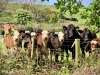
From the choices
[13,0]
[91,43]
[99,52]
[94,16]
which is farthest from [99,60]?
[13,0]

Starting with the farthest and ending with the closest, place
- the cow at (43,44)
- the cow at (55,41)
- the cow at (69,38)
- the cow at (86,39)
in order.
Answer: the cow at (69,38), the cow at (86,39), the cow at (55,41), the cow at (43,44)

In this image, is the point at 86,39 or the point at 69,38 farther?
the point at 86,39

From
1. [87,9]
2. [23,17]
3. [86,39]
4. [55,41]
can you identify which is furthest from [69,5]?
[23,17]

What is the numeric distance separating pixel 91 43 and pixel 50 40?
168 centimetres

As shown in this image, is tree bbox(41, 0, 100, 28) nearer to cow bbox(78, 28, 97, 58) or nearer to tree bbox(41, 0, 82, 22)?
tree bbox(41, 0, 82, 22)

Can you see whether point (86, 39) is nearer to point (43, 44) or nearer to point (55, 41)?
point (55, 41)

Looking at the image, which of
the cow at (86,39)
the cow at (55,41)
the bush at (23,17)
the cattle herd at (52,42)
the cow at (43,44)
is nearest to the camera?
the cattle herd at (52,42)

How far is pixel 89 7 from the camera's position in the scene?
9.54 metres

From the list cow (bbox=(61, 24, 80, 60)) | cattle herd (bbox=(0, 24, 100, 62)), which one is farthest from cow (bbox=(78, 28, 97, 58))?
cow (bbox=(61, 24, 80, 60))

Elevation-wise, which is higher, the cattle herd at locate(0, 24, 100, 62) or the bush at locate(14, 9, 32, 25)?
the cattle herd at locate(0, 24, 100, 62)

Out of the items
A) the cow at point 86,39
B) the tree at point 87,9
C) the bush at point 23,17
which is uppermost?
the tree at point 87,9

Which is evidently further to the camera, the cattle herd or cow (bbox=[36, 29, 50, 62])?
cow (bbox=[36, 29, 50, 62])

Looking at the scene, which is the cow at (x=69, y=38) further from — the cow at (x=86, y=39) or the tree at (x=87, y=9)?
the tree at (x=87, y=9)

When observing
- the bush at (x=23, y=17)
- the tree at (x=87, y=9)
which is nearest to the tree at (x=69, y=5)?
the tree at (x=87, y=9)
